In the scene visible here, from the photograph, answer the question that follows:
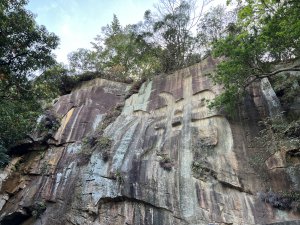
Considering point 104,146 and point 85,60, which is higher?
point 85,60

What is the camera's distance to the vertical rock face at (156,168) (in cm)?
851

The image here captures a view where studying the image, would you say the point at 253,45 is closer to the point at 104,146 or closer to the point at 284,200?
the point at 284,200

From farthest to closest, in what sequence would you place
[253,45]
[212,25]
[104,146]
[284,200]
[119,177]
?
[212,25] → [104,146] → [119,177] → [253,45] → [284,200]

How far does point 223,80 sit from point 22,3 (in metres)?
7.78

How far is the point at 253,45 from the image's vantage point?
9469 millimetres

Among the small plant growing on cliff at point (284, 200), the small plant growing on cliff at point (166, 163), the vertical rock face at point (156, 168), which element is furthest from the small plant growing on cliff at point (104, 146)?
the small plant growing on cliff at point (284, 200)

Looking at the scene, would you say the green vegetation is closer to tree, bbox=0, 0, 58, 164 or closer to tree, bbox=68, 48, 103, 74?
tree, bbox=0, 0, 58, 164

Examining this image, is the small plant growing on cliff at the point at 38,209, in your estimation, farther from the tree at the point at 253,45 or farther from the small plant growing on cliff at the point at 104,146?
the tree at the point at 253,45

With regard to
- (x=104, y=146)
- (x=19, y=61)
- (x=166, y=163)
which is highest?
(x=19, y=61)

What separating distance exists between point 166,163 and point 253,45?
195 inches

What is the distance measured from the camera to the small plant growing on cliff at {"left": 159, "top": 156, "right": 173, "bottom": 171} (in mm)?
9624

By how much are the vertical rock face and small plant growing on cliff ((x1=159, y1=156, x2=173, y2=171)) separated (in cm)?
4

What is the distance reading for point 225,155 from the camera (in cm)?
946

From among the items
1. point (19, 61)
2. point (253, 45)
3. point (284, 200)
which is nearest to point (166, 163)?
point (284, 200)
